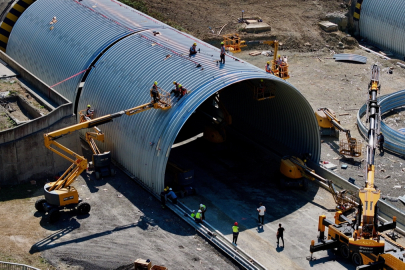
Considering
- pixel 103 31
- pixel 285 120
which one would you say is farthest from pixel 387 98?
pixel 103 31

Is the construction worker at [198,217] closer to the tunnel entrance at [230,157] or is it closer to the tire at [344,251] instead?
the tunnel entrance at [230,157]

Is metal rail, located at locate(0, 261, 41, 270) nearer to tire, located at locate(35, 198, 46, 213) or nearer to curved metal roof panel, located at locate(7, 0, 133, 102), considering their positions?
tire, located at locate(35, 198, 46, 213)

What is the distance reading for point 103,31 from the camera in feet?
128

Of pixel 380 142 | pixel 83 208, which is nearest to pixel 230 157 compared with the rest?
pixel 380 142

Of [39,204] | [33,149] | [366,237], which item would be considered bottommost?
[39,204]

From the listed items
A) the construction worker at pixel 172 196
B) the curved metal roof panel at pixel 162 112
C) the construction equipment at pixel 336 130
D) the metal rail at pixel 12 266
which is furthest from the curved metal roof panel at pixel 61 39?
the metal rail at pixel 12 266

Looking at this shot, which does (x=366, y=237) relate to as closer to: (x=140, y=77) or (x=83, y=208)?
(x=83, y=208)

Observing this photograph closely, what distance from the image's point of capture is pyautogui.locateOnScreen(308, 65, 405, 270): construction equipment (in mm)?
25812

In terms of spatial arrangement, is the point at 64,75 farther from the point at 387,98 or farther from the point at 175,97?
the point at 387,98

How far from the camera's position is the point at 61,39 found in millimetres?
40406

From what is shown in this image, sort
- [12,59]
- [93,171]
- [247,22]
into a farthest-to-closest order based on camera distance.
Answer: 1. [247,22]
2. [12,59]
3. [93,171]

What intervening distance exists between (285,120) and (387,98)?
993 cm

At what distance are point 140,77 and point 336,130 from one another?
43.9 feet

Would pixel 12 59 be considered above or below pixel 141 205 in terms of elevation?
above
